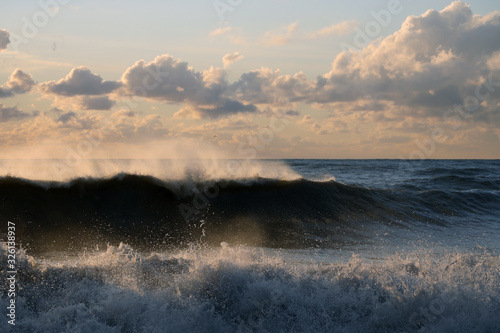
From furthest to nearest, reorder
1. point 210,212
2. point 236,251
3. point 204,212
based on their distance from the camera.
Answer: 1. point 204,212
2. point 210,212
3. point 236,251

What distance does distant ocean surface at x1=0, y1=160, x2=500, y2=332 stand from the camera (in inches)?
228

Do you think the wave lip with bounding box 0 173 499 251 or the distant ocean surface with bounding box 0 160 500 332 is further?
the wave lip with bounding box 0 173 499 251

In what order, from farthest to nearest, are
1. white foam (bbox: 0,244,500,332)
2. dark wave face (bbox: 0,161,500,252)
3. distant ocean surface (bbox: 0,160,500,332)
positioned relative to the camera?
dark wave face (bbox: 0,161,500,252) < distant ocean surface (bbox: 0,160,500,332) < white foam (bbox: 0,244,500,332)

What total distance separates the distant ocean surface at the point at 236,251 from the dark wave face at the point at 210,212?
0.20 feet

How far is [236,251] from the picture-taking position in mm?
7547

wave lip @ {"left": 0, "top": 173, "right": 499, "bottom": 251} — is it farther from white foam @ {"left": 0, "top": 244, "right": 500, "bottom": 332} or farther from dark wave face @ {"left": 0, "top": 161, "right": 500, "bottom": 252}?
white foam @ {"left": 0, "top": 244, "right": 500, "bottom": 332}

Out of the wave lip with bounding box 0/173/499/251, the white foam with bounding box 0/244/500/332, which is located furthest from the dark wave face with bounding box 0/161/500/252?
the white foam with bounding box 0/244/500/332

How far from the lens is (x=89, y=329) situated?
528 centimetres

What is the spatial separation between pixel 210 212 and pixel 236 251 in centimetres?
627

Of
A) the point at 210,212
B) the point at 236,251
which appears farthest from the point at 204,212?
the point at 236,251

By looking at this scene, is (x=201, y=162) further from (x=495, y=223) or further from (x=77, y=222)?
(x=495, y=223)

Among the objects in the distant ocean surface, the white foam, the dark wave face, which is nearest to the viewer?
the white foam

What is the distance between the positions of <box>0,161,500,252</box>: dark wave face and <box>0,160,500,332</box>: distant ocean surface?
0.06 meters

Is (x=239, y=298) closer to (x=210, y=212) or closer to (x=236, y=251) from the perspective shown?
(x=236, y=251)
